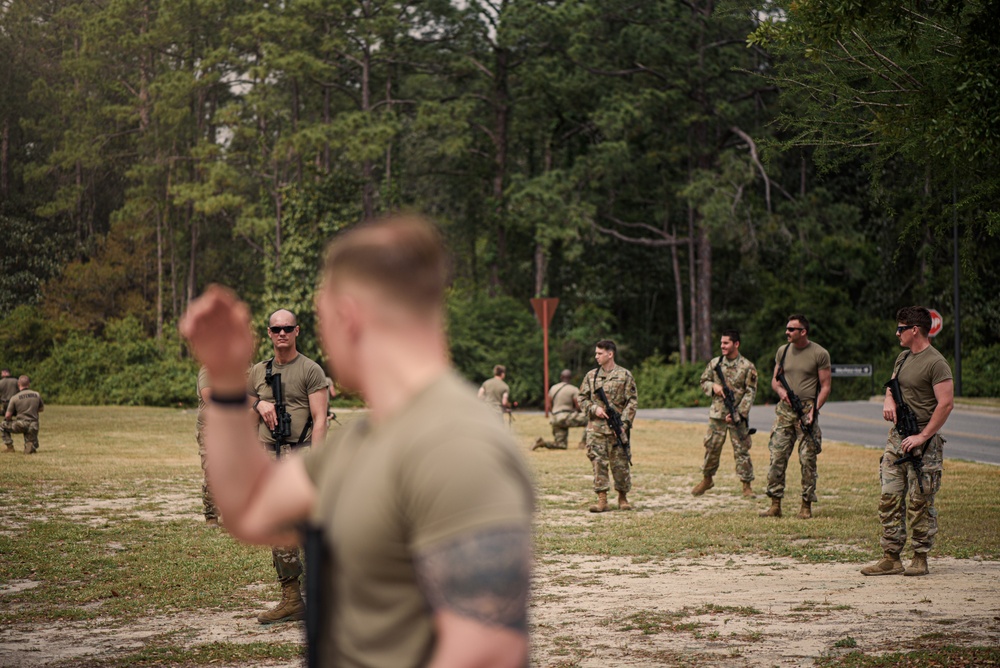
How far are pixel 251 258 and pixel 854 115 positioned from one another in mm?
58538

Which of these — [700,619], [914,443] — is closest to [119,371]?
[914,443]

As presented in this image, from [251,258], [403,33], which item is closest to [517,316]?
[403,33]

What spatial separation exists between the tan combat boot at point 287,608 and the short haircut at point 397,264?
7.11 metres

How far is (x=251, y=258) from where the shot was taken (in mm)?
67062

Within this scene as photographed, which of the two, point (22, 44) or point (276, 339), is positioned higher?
point (22, 44)

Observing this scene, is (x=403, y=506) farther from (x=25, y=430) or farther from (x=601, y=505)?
(x=25, y=430)

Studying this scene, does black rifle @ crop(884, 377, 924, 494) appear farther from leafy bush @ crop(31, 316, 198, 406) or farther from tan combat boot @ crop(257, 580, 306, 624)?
leafy bush @ crop(31, 316, 198, 406)

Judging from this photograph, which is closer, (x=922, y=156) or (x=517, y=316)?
(x=922, y=156)

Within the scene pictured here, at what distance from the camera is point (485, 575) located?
2.01 m

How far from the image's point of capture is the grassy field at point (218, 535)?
30.4ft

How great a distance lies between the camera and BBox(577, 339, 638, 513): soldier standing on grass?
15.7 m

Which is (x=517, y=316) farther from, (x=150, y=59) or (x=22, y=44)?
(x=22, y=44)

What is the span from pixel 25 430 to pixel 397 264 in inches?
998

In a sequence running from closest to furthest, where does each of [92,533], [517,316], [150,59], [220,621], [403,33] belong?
[220,621] → [92,533] → [517,316] → [403,33] → [150,59]
